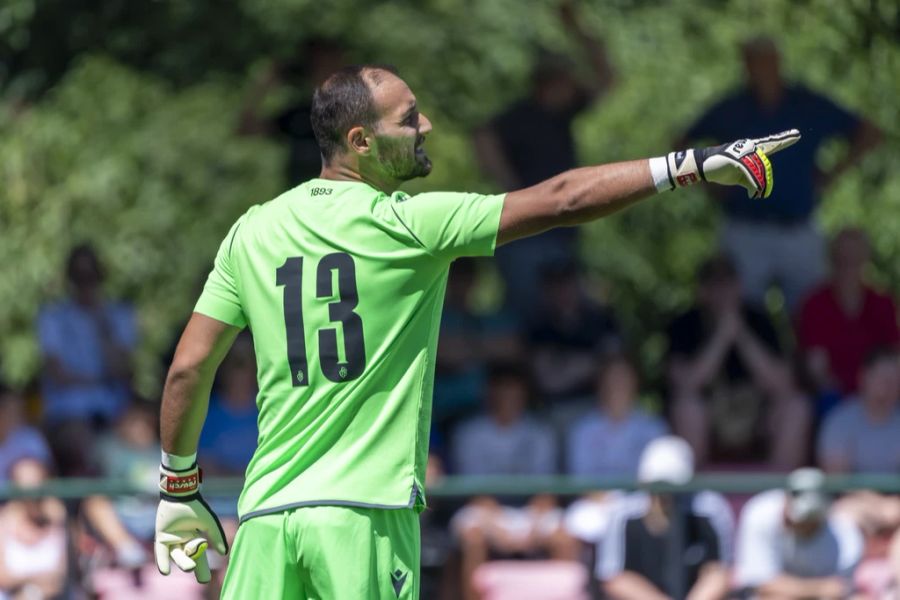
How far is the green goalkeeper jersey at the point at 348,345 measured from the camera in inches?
174

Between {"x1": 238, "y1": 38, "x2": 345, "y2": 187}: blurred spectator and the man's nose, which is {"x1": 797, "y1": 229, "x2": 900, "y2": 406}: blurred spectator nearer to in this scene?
{"x1": 238, "y1": 38, "x2": 345, "y2": 187}: blurred spectator

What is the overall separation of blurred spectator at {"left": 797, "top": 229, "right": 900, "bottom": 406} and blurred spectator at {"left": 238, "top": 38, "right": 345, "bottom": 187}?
3.01 meters

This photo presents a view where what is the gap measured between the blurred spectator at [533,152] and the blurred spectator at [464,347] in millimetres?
230

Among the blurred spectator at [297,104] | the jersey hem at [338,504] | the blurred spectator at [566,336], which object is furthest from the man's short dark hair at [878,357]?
the jersey hem at [338,504]

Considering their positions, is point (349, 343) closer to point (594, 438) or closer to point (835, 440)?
point (594, 438)

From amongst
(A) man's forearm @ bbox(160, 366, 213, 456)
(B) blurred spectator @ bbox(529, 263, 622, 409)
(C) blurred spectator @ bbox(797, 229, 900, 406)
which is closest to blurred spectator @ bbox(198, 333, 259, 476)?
(B) blurred spectator @ bbox(529, 263, 622, 409)

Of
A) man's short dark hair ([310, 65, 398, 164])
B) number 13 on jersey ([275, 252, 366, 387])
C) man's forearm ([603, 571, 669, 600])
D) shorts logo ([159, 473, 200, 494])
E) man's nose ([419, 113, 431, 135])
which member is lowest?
man's forearm ([603, 571, 669, 600])

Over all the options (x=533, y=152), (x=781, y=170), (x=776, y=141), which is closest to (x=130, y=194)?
(x=533, y=152)

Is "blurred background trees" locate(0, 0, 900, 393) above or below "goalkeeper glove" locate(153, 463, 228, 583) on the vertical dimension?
above

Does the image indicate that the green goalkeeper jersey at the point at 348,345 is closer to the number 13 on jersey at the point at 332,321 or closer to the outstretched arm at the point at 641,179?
Answer: the number 13 on jersey at the point at 332,321

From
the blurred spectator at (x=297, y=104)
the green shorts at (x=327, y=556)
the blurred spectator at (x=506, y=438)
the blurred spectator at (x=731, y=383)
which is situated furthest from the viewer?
the blurred spectator at (x=297, y=104)

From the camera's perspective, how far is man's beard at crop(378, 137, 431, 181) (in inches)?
179

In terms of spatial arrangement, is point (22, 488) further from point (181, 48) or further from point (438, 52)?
point (438, 52)

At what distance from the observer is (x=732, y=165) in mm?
4129
